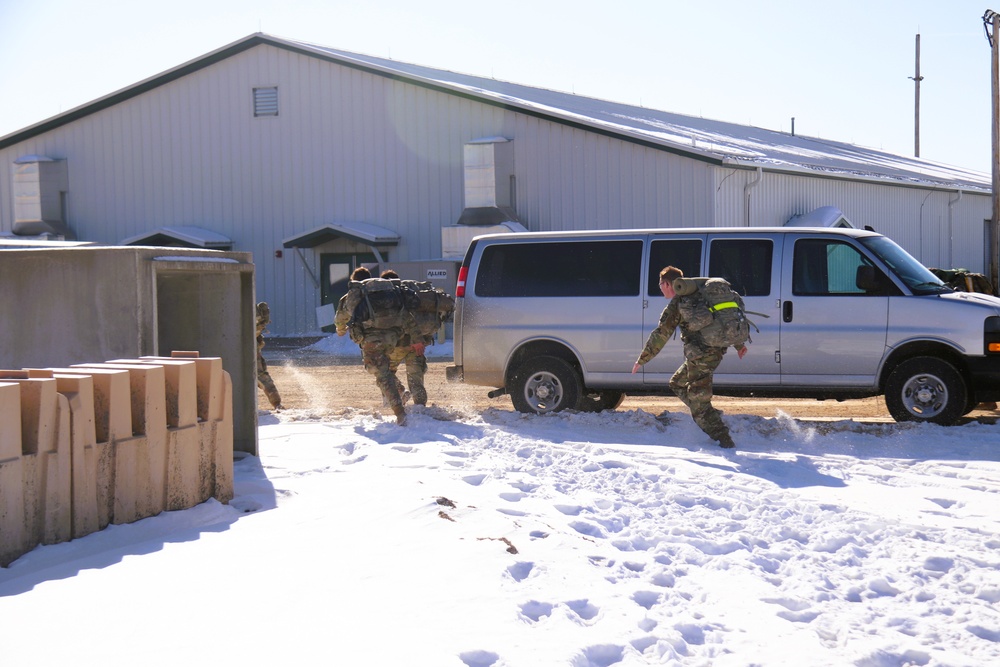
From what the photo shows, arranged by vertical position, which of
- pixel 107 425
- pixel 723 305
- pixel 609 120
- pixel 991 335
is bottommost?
pixel 107 425

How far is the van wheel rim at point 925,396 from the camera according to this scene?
35.2 feet

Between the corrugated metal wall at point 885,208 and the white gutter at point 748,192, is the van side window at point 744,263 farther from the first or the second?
the white gutter at point 748,192

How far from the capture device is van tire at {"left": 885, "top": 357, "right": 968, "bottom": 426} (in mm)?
10672

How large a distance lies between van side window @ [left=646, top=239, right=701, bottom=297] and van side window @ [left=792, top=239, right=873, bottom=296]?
1.01 m

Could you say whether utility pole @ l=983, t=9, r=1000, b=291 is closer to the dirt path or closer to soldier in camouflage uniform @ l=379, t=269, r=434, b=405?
the dirt path

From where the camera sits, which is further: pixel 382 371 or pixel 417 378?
pixel 417 378

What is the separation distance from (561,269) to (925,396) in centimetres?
385

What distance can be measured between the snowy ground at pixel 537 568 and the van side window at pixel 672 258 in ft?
9.16

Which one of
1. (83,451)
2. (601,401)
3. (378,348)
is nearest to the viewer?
(83,451)

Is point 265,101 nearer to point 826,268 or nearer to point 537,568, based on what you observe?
point 826,268

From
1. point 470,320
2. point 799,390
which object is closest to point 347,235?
point 470,320

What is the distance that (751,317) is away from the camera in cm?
1121

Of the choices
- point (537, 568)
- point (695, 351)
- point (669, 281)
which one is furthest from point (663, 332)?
point (537, 568)

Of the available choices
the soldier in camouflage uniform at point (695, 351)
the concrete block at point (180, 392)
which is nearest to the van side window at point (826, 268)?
the soldier in camouflage uniform at point (695, 351)
